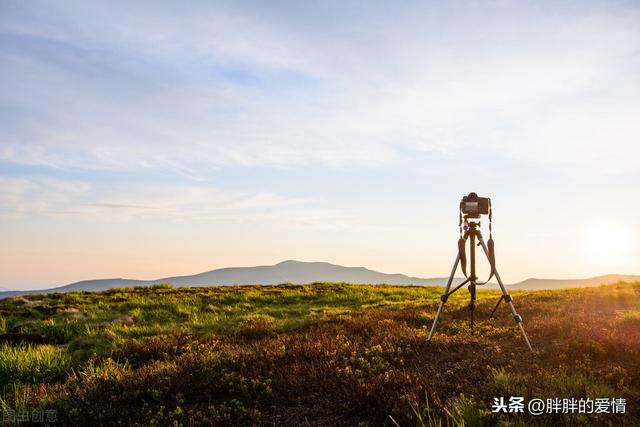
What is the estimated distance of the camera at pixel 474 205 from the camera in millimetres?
8898

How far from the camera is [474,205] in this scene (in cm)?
892

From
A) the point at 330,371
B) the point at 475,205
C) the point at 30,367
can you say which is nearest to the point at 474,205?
the point at 475,205

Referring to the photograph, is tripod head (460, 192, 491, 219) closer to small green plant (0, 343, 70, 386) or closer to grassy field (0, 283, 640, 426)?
grassy field (0, 283, 640, 426)

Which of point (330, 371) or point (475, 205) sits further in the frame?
point (475, 205)

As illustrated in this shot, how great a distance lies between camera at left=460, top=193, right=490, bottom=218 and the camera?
8.90 m

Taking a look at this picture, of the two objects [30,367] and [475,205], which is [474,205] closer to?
[475,205]

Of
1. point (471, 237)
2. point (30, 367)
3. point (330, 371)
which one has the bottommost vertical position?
point (30, 367)

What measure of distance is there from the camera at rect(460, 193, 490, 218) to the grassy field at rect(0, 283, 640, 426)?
2.81 metres

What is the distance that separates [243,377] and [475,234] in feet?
18.2

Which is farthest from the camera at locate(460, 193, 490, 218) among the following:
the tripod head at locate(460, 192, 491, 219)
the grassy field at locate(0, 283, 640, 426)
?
the grassy field at locate(0, 283, 640, 426)

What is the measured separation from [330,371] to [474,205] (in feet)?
15.0

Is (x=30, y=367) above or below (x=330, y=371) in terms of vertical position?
below

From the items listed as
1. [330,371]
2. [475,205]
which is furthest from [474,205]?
[330,371]

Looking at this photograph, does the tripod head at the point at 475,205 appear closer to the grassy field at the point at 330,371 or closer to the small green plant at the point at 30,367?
the grassy field at the point at 330,371
